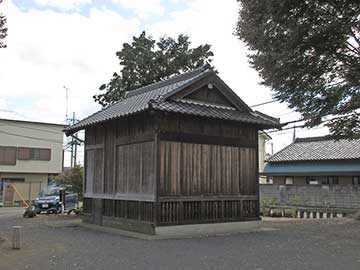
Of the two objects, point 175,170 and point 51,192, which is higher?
point 175,170

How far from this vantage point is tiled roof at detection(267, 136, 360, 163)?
30.5 meters

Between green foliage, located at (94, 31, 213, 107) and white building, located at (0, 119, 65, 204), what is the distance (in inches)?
652

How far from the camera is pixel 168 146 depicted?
14.6 metres

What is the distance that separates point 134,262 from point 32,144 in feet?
126

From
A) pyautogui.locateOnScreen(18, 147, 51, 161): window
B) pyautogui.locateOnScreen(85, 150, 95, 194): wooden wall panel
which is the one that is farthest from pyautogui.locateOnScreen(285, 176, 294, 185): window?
pyautogui.locateOnScreen(18, 147, 51, 161): window

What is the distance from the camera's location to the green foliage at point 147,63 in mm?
29812

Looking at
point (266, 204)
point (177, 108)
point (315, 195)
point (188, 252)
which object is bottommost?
point (188, 252)

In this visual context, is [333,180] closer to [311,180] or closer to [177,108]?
[311,180]

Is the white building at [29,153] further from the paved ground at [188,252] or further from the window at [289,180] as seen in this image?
the paved ground at [188,252]

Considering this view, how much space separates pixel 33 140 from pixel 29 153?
146cm

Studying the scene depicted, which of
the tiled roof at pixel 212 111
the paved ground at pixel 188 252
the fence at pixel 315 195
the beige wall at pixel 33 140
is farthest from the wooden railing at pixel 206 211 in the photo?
the beige wall at pixel 33 140

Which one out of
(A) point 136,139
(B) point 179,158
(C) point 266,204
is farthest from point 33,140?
(B) point 179,158

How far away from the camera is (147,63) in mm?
30031

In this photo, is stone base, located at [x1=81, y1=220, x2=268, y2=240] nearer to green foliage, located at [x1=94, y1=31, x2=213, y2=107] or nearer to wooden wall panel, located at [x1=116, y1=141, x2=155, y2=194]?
wooden wall panel, located at [x1=116, y1=141, x2=155, y2=194]
